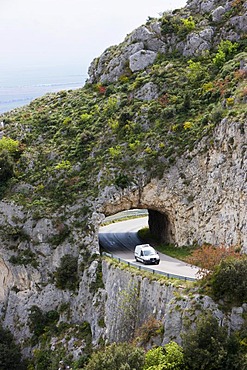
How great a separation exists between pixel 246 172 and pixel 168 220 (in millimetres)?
11845

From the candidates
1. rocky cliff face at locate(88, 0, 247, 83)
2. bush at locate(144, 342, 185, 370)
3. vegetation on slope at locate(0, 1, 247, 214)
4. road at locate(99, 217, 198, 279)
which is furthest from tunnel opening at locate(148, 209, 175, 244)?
bush at locate(144, 342, 185, 370)

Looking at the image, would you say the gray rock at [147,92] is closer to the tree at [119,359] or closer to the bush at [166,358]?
the bush at [166,358]

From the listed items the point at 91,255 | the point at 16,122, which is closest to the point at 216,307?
the point at 91,255

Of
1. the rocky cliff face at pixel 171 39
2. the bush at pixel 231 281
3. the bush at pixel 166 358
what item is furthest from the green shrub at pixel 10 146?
the bush at pixel 166 358

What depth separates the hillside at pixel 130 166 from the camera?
44.8 metres

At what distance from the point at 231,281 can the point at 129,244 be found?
22.1 metres

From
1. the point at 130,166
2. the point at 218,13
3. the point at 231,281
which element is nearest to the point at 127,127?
the point at 130,166

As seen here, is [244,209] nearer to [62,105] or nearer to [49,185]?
[49,185]

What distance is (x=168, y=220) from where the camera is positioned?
5103 cm

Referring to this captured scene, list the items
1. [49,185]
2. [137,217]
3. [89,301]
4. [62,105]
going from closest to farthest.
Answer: [89,301] < [49,185] < [62,105] < [137,217]

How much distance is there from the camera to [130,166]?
50.8m

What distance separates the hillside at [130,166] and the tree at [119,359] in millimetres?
8403

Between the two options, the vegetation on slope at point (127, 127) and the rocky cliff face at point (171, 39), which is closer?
the vegetation on slope at point (127, 127)

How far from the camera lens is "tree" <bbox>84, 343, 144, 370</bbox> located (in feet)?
99.9
